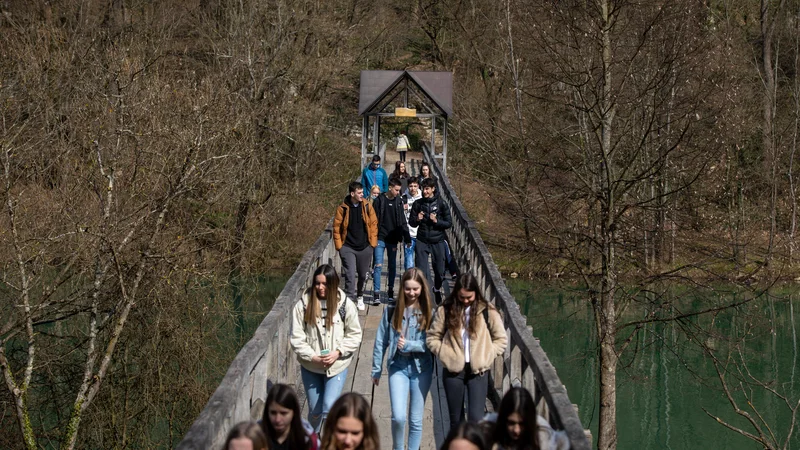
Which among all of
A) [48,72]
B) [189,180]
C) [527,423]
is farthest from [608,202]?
[48,72]

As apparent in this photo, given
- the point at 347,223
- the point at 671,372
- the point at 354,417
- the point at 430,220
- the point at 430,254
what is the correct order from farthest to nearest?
the point at 671,372 → the point at 430,254 → the point at 430,220 → the point at 347,223 → the point at 354,417

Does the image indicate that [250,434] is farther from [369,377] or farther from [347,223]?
A: [347,223]

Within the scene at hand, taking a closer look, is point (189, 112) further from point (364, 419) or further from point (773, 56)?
point (773, 56)

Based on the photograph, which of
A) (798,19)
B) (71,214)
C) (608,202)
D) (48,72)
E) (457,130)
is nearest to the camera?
(608,202)

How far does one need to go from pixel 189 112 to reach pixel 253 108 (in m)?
7.21

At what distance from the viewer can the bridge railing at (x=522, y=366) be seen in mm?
4594

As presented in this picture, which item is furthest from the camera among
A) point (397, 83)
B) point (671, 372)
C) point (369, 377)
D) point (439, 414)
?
point (397, 83)

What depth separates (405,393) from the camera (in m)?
6.20

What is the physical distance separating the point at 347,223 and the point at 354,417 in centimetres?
625

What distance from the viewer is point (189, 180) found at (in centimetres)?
1695

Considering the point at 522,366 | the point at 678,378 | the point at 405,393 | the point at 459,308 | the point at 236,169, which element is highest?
the point at 236,169

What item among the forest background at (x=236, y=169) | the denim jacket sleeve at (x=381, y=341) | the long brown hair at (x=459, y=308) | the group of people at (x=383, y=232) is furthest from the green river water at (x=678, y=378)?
the long brown hair at (x=459, y=308)

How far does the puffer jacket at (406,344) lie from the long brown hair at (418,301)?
0.03 m

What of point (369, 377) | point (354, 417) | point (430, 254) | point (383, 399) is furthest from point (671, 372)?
point (354, 417)
